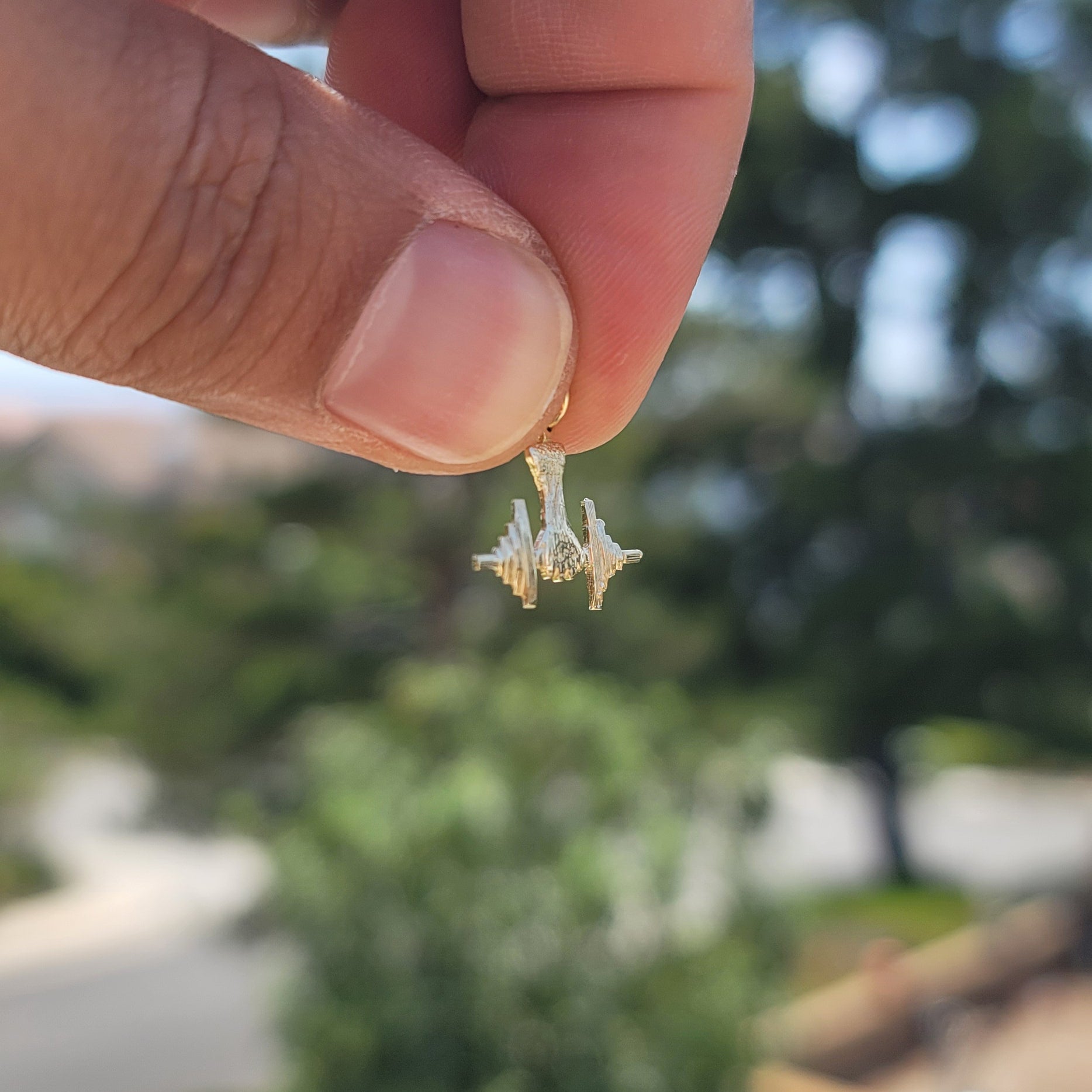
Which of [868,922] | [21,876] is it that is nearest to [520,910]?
[868,922]

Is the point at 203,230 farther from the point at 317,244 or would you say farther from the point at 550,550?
the point at 550,550

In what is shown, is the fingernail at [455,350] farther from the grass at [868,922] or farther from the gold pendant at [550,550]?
the grass at [868,922]

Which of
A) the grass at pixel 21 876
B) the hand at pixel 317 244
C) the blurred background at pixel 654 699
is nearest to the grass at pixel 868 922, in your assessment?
the blurred background at pixel 654 699

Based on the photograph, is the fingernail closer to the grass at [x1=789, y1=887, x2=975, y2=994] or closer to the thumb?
the thumb

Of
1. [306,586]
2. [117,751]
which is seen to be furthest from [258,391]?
[117,751]

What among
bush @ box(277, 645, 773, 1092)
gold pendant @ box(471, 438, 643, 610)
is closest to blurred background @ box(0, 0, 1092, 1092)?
bush @ box(277, 645, 773, 1092)

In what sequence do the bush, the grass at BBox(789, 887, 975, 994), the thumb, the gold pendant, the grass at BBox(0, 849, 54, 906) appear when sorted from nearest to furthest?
the thumb < the gold pendant < the bush < the grass at BBox(789, 887, 975, 994) < the grass at BBox(0, 849, 54, 906)

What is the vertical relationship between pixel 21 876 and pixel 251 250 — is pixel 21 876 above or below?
above
